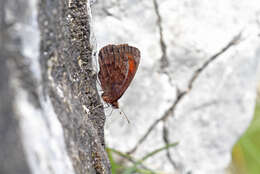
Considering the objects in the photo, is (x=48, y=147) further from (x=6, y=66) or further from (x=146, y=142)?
(x=146, y=142)

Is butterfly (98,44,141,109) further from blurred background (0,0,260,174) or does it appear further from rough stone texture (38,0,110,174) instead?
blurred background (0,0,260,174)

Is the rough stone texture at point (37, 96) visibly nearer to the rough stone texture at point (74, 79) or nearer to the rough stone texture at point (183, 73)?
the rough stone texture at point (74, 79)

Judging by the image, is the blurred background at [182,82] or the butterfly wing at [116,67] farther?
the blurred background at [182,82]

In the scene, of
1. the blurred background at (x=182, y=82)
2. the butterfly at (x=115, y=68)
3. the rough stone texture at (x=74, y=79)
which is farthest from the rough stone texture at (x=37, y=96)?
the blurred background at (x=182, y=82)

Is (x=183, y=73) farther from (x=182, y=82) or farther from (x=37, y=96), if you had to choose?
(x=37, y=96)

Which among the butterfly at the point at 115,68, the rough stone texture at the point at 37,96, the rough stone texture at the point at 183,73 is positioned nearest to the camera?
the rough stone texture at the point at 37,96

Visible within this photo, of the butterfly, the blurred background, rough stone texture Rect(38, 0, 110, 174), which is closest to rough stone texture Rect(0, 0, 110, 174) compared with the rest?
rough stone texture Rect(38, 0, 110, 174)

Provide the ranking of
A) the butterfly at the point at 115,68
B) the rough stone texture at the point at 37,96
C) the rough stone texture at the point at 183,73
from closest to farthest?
the rough stone texture at the point at 37,96
the butterfly at the point at 115,68
the rough stone texture at the point at 183,73
